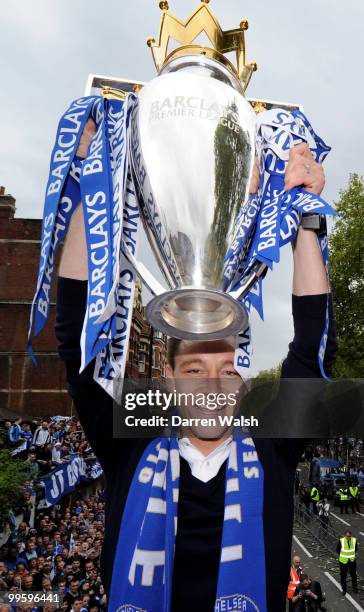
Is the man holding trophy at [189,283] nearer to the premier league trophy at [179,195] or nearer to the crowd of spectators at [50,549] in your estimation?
the premier league trophy at [179,195]

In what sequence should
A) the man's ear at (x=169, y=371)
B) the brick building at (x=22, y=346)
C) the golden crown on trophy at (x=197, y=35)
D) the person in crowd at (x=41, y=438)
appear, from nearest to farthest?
the golden crown on trophy at (x=197, y=35) → the man's ear at (x=169, y=371) → the person in crowd at (x=41, y=438) → the brick building at (x=22, y=346)

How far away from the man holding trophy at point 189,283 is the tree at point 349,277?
20034 mm

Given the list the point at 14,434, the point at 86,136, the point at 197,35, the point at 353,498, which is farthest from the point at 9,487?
the point at 353,498

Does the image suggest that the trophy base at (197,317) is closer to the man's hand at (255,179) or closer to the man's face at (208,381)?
the man's face at (208,381)

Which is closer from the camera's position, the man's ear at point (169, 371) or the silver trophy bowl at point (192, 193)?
the silver trophy bowl at point (192, 193)

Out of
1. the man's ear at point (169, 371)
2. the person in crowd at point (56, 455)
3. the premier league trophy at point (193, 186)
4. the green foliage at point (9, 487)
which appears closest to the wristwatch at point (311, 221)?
the premier league trophy at point (193, 186)

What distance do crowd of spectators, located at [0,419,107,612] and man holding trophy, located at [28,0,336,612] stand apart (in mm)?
4734

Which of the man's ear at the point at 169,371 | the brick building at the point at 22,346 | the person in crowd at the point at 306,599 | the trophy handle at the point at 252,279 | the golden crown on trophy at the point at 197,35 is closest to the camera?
the trophy handle at the point at 252,279

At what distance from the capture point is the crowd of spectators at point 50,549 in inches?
303

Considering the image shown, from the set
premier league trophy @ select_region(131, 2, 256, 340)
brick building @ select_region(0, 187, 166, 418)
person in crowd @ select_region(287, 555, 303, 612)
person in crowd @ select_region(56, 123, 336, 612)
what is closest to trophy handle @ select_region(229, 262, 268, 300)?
premier league trophy @ select_region(131, 2, 256, 340)

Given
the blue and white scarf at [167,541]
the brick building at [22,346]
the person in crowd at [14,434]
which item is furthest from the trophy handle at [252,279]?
the brick building at [22,346]

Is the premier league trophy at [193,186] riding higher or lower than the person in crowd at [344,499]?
higher

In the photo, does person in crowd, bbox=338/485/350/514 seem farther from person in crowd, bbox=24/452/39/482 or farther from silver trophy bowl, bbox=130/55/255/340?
silver trophy bowl, bbox=130/55/255/340

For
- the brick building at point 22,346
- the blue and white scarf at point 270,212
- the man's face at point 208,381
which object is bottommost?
the man's face at point 208,381
